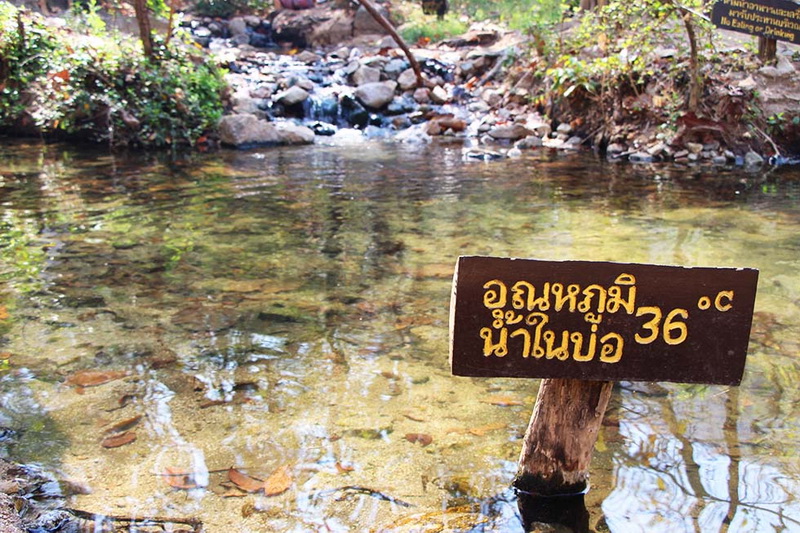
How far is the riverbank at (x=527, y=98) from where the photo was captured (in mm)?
10148

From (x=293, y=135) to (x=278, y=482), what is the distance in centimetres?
992

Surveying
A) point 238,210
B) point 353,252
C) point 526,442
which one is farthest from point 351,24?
point 526,442

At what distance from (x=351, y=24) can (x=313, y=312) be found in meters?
18.7

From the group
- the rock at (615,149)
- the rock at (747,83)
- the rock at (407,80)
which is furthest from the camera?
the rock at (407,80)

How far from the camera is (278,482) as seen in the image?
254 centimetres

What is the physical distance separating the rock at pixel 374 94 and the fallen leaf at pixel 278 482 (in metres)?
12.2

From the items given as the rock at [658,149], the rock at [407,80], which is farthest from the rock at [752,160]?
the rock at [407,80]

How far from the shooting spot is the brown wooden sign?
6.54 ft

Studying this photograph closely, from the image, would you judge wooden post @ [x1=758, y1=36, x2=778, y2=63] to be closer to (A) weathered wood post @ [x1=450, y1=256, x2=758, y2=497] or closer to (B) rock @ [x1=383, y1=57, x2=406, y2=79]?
(B) rock @ [x1=383, y1=57, x2=406, y2=79]

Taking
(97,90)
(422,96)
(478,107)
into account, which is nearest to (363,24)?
(422,96)

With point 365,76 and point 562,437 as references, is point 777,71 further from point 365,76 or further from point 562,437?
point 562,437

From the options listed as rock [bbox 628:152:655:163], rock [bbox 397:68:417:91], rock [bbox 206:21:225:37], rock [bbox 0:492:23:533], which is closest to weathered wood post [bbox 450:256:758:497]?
rock [bbox 0:492:23:533]

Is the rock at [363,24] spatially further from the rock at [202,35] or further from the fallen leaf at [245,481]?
the fallen leaf at [245,481]

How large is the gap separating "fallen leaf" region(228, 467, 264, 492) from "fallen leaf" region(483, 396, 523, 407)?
1.16 m
